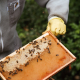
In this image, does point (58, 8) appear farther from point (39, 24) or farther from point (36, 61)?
point (39, 24)

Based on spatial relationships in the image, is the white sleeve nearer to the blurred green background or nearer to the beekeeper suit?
the beekeeper suit

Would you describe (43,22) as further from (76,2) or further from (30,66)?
(30,66)

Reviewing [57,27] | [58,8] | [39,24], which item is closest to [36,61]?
[57,27]

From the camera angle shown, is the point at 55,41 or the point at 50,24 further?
the point at 50,24

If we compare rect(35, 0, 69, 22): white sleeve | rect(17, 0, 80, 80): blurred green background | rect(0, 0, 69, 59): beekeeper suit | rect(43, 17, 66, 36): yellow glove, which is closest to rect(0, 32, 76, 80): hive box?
rect(43, 17, 66, 36): yellow glove

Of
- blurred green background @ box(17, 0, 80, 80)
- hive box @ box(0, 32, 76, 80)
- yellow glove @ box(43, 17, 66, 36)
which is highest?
yellow glove @ box(43, 17, 66, 36)

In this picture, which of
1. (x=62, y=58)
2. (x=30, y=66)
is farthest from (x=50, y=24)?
(x=30, y=66)
